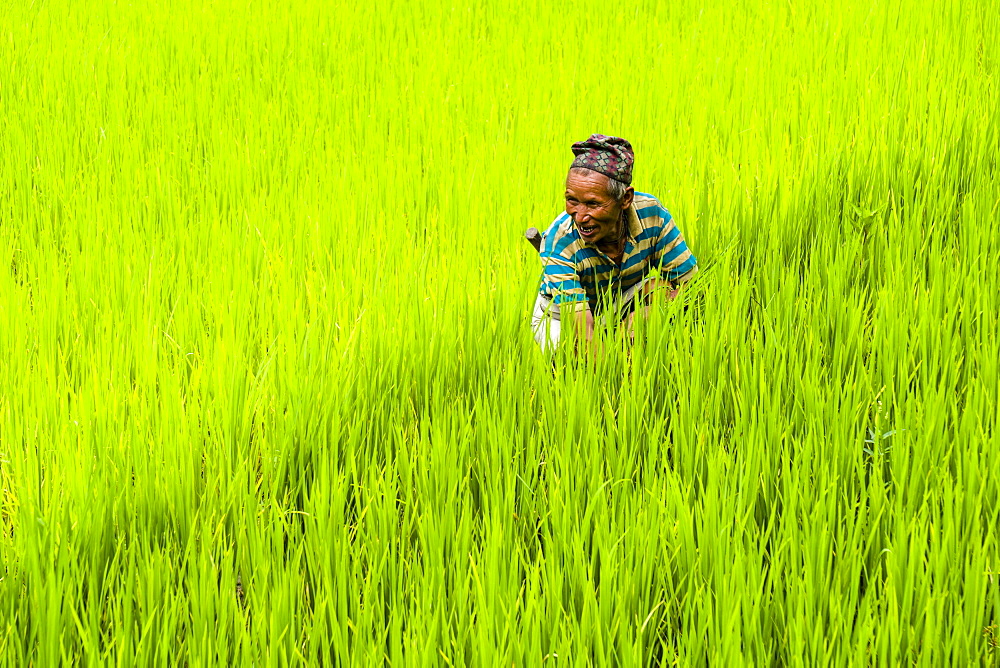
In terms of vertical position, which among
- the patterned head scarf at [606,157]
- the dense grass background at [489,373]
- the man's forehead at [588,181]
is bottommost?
the dense grass background at [489,373]

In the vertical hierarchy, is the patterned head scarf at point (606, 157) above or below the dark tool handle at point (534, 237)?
above

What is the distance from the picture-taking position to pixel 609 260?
7.89 ft

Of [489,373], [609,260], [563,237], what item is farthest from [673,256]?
[489,373]

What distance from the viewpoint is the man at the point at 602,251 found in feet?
7.27

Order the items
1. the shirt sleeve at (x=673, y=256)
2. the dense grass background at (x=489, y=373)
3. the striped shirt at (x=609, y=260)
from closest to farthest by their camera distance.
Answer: the dense grass background at (x=489, y=373)
the striped shirt at (x=609, y=260)
the shirt sleeve at (x=673, y=256)

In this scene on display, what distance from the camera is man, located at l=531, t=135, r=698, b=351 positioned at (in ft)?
7.27

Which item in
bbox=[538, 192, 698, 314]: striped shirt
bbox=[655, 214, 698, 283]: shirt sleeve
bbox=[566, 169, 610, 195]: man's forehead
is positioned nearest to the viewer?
bbox=[566, 169, 610, 195]: man's forehead

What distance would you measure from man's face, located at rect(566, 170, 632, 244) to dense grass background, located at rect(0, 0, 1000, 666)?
0.25 meters

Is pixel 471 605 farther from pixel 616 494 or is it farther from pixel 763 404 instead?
pixel 763 404

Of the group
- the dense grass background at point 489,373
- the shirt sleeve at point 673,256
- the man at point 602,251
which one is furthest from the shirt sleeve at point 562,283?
the shirt sleeve at point 673,256

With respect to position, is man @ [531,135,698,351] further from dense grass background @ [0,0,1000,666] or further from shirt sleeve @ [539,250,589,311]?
dense grass background @ [0,0,1000,666]

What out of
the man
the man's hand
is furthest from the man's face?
the man's hand

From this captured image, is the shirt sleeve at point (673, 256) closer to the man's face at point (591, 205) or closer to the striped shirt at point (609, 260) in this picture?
the striped shirt at point (609, 260)

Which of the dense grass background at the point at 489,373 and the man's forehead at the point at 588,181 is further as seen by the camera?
the man's forehead at the point at 588,181
